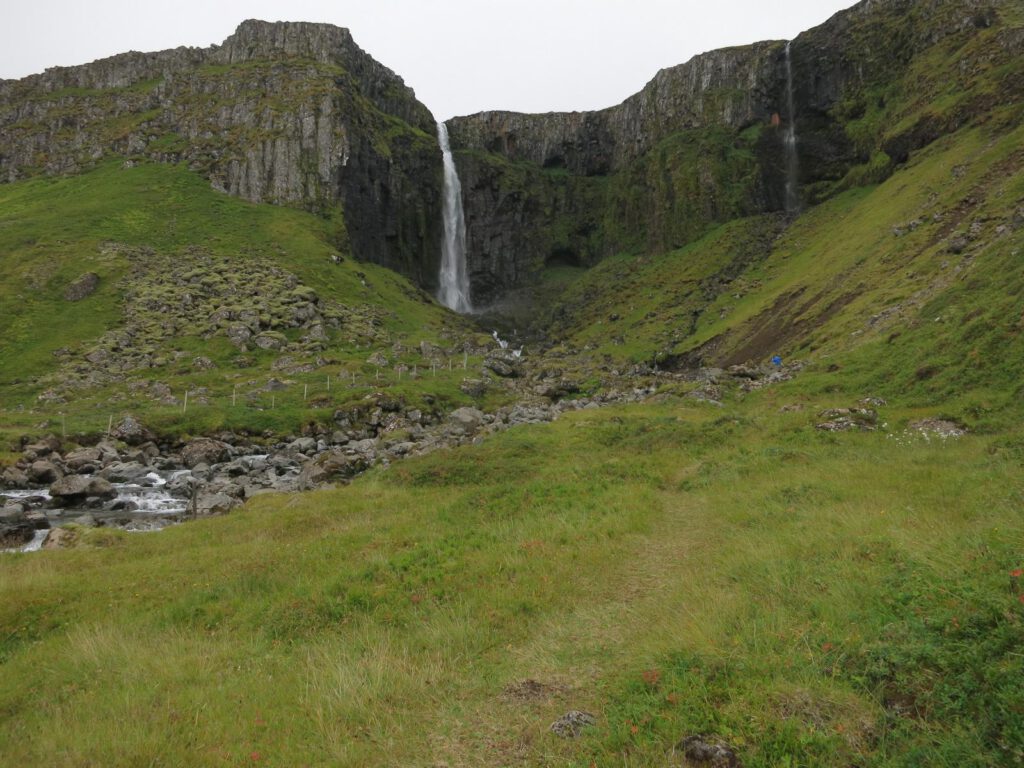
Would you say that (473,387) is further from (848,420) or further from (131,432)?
(848,420)

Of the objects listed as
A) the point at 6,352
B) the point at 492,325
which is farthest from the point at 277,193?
the point at 6,352

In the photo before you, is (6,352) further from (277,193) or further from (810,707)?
(810,707)

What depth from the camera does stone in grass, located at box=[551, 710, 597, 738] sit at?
20.2 ft

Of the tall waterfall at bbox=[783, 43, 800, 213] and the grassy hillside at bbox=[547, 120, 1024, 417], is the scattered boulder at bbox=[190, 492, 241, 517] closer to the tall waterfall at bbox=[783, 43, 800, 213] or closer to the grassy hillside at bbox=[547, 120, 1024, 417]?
the grassy hillside at bbox=[547, 120, 1024, 417]

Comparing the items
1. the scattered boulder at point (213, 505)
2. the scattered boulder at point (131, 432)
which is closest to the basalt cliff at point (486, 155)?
the scattered boulder at point (131, 432)

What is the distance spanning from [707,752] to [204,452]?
120ft

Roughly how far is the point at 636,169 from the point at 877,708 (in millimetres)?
132683

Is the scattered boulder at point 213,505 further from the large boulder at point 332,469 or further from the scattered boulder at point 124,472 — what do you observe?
the scattered boulder at point 124,472

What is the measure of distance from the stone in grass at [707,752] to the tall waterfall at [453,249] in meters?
107

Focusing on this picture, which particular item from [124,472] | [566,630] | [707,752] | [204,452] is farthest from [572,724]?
[204,452]

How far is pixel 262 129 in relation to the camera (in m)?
94.3

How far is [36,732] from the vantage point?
732 cm

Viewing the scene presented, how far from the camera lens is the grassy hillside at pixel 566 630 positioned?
5625 mm

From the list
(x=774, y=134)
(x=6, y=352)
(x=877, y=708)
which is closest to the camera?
(x=877, y=708)
